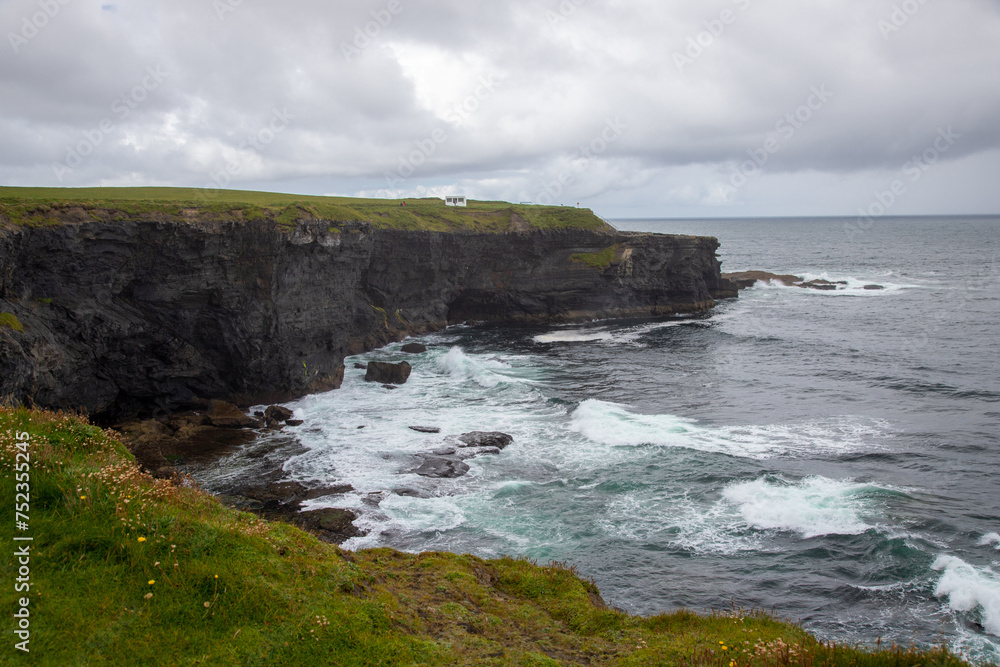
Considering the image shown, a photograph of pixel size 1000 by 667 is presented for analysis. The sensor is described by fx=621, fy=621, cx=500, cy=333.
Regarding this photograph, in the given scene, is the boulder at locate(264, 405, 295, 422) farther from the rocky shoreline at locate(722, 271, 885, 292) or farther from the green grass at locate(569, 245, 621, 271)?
the rocky shoreline at locate(722, 271, 885, 292)

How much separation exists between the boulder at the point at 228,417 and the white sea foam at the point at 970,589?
99.3 ft

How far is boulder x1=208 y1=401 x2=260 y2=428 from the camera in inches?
1310

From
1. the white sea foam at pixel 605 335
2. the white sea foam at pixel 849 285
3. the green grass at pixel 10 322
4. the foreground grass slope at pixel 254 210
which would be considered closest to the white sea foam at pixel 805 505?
the green grass at pixel 10 322

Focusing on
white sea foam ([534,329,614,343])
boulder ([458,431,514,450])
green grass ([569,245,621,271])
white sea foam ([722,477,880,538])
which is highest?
green grass ([569,245,621,271])

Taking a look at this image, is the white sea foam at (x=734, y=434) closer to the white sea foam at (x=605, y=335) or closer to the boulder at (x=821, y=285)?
the white sea foam at (x=605, y=335)

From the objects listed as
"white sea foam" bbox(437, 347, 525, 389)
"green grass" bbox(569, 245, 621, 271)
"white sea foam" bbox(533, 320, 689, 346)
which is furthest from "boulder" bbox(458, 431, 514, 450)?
"green grass" bbox(569, 245, 621, 271)

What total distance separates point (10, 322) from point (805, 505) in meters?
32.9

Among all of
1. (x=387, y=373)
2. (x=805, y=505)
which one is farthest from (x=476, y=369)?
(x=805, y=505)

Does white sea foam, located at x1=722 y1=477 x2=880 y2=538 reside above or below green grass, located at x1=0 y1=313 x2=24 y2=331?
below

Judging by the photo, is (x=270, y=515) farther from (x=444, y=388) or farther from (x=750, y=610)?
(x=444, y=388)

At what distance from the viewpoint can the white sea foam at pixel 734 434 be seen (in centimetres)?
2891

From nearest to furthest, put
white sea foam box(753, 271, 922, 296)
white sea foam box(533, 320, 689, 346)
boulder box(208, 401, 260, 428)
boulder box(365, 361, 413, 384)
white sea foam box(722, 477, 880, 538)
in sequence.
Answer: white sea foam box(722, 477, 880, 538), boulder box(208, 401, 260, 428), boulder box(365, 361, 413, 384), white sea foam box(533, 320, 689, 346), white sea foam box(753, 271, 922, 296)

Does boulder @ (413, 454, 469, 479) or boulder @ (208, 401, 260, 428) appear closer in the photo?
boulder @ (413, 454, 469, 479)

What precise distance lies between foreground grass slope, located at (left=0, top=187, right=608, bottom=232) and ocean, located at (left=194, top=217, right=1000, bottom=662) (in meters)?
12.4
